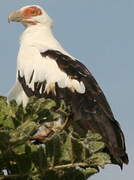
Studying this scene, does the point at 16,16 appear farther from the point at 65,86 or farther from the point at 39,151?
the point at 39,151

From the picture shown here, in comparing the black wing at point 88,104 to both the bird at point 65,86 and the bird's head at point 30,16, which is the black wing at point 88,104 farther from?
the bird's head at point 30,16

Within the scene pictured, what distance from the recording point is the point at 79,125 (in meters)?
10.3

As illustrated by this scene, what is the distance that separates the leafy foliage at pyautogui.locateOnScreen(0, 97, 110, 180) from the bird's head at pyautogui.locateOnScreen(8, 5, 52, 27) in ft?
25.6

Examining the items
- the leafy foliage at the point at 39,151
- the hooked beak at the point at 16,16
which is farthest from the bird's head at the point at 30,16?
the leafy foliage at the point at 39,151

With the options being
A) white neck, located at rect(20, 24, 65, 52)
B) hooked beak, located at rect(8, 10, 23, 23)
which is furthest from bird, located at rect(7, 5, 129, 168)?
hooked beak, located at rect(8, 10, 23, 23)

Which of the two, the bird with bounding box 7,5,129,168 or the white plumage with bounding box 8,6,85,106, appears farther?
the white plumage with bounding box 8,6,85,106

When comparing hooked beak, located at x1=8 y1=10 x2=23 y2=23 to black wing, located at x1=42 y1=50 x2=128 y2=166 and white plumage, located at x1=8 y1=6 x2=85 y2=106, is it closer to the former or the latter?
white plumage, located at x1=8 y1=6 x2=85 y2=106

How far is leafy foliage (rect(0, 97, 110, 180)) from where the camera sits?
18.6 feet

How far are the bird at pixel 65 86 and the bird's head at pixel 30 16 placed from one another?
56 cm

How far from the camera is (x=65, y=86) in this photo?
11.4 metres

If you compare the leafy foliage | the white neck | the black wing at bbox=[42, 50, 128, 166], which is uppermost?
the leafy foliage

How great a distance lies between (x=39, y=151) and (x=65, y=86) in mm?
5774

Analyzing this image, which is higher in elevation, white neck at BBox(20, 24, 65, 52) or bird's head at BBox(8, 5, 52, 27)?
bird's head at BBox(8, 5, 52, 27)

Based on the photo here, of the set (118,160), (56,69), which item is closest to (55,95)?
(56,69)
